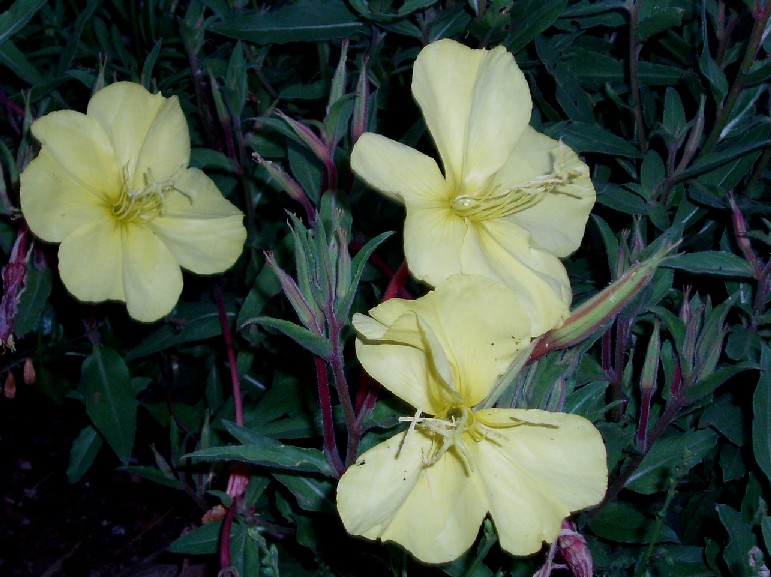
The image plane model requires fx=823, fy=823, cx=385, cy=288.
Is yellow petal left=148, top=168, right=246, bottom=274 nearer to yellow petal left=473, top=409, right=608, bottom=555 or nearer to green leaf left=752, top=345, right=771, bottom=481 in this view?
yellow petal left=473, top=409, right=608, bottom=555

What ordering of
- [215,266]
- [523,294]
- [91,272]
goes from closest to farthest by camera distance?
[523,294] < [91,272] < [215,266]

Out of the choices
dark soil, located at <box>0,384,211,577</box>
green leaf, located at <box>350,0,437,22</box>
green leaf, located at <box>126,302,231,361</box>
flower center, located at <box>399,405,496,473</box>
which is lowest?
dark soil, located at <box>0,384,211,577</box>

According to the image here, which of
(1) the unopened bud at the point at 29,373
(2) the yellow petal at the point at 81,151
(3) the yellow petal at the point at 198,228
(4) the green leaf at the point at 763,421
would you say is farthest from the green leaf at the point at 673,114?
(1) the unopened bud at the point at 29,373

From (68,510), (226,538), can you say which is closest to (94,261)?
(226,538)

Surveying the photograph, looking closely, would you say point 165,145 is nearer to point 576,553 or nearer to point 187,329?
point 187,329

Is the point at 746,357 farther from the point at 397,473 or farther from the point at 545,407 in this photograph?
the point at 397,473

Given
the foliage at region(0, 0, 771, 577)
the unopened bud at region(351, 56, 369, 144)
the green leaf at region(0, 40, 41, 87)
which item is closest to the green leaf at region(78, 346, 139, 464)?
the foliage at region(0, 0, 771, 577)

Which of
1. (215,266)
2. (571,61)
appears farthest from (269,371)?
(571,61)

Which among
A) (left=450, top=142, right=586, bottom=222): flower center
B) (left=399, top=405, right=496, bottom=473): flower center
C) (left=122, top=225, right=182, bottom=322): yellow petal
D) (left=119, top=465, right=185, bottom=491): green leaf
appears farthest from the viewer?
(left=119, top=465, right=185, bottom=491): green leaf
